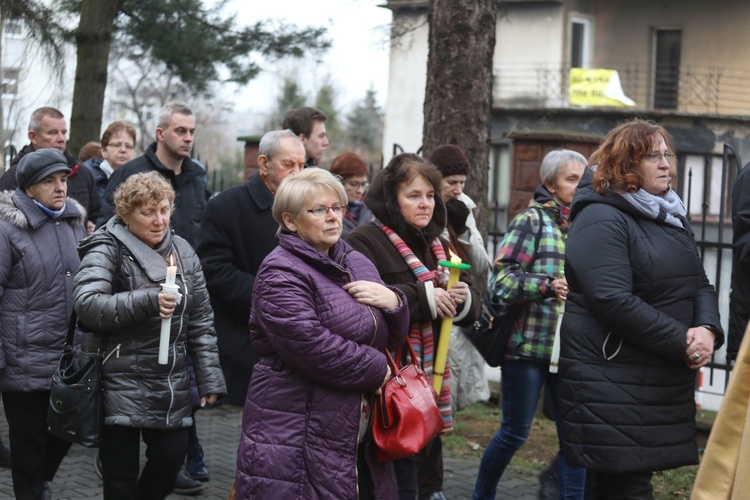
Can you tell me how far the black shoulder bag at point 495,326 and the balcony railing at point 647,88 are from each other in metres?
25.5

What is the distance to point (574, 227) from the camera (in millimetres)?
4609

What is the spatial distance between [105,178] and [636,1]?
26562mm

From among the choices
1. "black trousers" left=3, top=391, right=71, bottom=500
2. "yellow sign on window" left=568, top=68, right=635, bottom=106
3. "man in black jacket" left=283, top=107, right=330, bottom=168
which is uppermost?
"yellow sign on window" left=568, top=68, right=635, bottom=106

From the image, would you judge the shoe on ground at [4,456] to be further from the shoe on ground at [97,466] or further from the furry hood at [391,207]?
the furry hood at [391,207]

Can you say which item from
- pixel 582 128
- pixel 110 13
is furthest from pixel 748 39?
pixel 110 13

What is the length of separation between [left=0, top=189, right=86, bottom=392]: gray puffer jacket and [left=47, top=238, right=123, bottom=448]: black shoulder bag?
0.56m

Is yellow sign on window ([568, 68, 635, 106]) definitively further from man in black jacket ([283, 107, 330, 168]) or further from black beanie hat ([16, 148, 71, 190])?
black beanie hat ([16, 148, 71, 190])

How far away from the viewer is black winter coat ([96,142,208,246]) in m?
6.32

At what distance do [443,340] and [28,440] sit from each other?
6.88 feet

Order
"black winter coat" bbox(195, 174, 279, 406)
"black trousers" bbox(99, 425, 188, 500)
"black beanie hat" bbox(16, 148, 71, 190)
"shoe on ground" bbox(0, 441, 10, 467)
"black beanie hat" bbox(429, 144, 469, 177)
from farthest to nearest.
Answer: "shoe on ground" bbox(0, 441, 10, 467) < "black beanie hat" bbox(429, 144, 469, 177) < "black winter coat" bbox(195, 174, 279, 406) < "black beanie hat" bbox(16, 148, 71, 190) < "black trousers" bbox(99, 425, 188, 500)

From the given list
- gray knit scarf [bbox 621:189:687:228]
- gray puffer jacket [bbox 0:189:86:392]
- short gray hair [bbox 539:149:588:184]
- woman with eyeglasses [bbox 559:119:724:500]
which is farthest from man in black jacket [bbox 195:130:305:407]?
gray knit scarf [bbox 621:189:687:228]

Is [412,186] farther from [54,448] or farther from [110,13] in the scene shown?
[110,13]

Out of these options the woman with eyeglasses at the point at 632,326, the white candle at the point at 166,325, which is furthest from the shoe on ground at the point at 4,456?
the woman with eyeglasses at the point at 632,326

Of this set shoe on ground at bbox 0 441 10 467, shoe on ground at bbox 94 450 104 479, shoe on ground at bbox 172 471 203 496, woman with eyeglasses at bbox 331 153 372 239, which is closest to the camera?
shoe on ground at bbox 172 471 203 496
